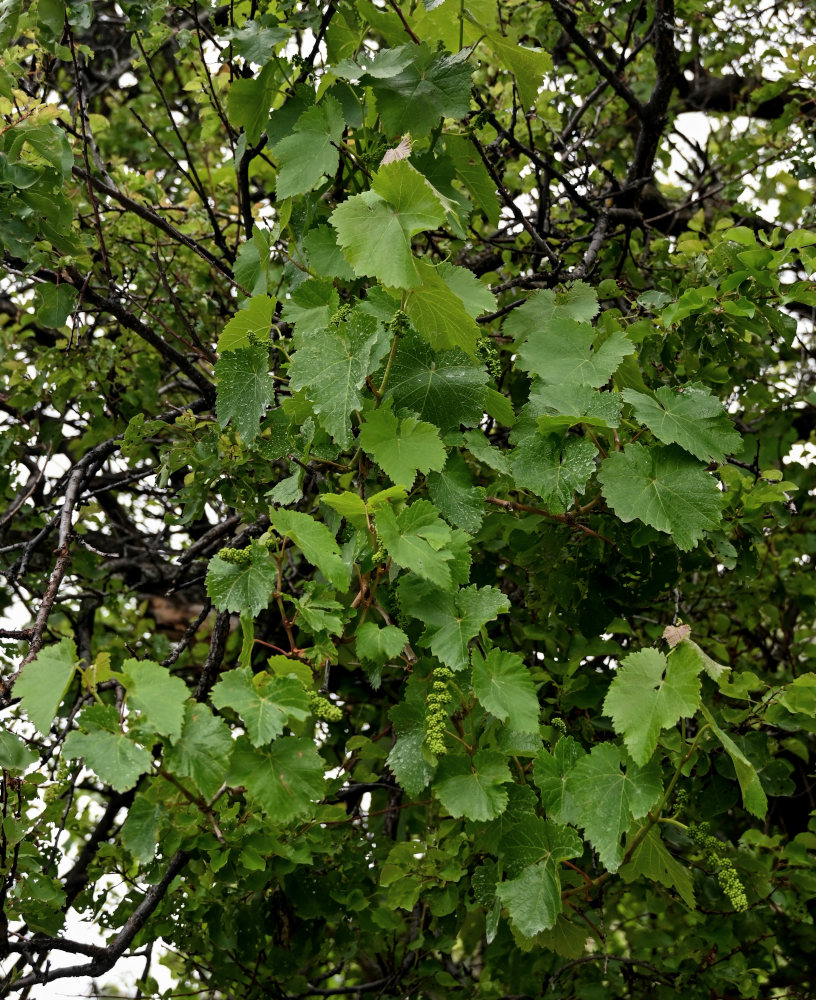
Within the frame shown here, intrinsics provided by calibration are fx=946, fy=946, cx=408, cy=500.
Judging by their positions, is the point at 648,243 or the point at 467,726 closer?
the point at 467,726

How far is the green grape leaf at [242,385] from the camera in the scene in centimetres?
166

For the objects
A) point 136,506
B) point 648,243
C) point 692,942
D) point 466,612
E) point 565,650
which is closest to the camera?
point 466,612

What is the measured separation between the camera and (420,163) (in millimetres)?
1627

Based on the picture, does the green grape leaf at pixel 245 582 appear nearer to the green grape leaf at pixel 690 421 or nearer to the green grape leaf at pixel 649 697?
the green grape leaf at pixel 649 697

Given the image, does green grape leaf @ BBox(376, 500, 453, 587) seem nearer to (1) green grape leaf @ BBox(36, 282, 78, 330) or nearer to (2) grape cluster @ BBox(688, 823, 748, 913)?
(2) grape cluster @ BBox(688, 823, 748, 913)

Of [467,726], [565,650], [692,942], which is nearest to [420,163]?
[467,726]

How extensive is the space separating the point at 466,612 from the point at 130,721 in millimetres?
515

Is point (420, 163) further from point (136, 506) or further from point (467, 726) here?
point (136, 506)

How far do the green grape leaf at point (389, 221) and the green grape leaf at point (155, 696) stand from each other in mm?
612

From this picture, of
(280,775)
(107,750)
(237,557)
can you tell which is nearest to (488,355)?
(237,557)

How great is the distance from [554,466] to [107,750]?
846 mm

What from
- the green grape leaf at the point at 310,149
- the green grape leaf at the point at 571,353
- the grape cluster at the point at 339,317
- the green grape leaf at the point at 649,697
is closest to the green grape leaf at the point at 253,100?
the green grape leaf at the point at 310,149

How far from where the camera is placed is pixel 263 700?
1190 millimetres

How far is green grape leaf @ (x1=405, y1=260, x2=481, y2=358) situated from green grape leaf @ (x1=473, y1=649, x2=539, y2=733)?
485 mm
